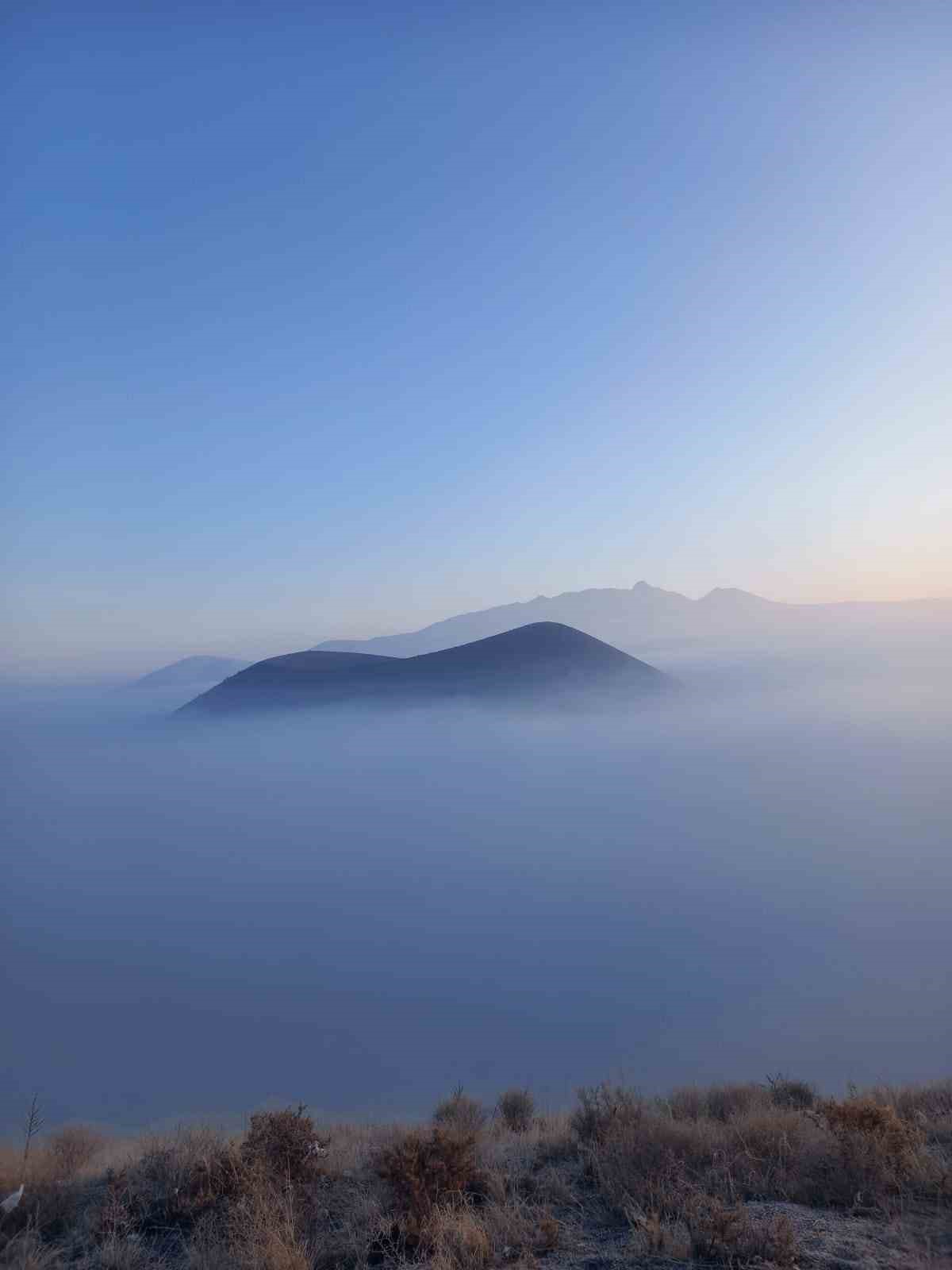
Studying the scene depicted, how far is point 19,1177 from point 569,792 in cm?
7973

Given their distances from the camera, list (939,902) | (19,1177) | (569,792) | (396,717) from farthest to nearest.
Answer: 1. (396,717)
2. (569,792)
3. (939,902)
4. (19,1177)

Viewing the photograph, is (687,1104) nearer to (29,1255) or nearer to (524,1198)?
(524,1198)

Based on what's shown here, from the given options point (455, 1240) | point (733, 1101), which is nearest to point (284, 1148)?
point (455, 1240)

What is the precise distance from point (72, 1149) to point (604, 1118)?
6.07 m

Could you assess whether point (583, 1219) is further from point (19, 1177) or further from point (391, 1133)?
point (19, 1177)

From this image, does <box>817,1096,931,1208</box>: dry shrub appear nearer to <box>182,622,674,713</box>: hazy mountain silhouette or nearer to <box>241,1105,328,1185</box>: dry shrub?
<box>241,1105,328,1185</box>: dry shrub

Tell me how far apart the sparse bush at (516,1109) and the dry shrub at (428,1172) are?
3.39 meters

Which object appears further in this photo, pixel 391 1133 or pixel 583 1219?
pixel 391 1133

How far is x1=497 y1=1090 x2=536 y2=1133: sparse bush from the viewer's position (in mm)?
9742

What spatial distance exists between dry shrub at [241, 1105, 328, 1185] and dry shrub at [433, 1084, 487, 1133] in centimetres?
181

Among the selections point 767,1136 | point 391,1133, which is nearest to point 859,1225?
point 767,1136

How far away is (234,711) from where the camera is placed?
123 metres

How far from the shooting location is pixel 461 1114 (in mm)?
9336

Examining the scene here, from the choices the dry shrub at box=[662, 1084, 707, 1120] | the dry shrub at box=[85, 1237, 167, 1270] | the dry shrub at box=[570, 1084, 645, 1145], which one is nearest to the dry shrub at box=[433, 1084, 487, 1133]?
the dry shrub at box=[570, 1084, 645, 1145]
